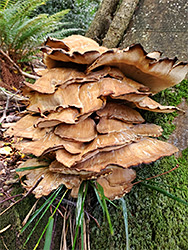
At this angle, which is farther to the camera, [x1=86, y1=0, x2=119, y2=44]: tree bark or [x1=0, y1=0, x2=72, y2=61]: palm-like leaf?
[x1=0, y1=0, x2=72, y2=61]: palm-like leaf

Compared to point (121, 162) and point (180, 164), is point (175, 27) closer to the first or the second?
point (180, 164)

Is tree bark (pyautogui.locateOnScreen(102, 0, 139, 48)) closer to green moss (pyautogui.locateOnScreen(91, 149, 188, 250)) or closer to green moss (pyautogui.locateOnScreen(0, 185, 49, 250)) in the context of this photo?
green moss (pyautogui.locateOnScreen(91, 149, 188, 250))

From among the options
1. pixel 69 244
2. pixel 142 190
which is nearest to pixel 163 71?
pixel 142 190

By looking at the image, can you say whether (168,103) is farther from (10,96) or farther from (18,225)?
(10,96)

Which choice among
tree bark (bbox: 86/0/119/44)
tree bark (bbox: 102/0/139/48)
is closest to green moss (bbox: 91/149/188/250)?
tree bark (bbox: 102/0/139/48)

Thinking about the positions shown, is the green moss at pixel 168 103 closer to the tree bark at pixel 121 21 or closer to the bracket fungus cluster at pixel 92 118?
the bracket fungus cluster at pixel 92 118

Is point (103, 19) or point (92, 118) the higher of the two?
point (103, 19)

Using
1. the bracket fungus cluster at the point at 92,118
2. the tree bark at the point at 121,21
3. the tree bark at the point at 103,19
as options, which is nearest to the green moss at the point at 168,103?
the bracket fungus cluster at the point at 92,118

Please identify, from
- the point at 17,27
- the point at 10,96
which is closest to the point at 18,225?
the point at 10,96
